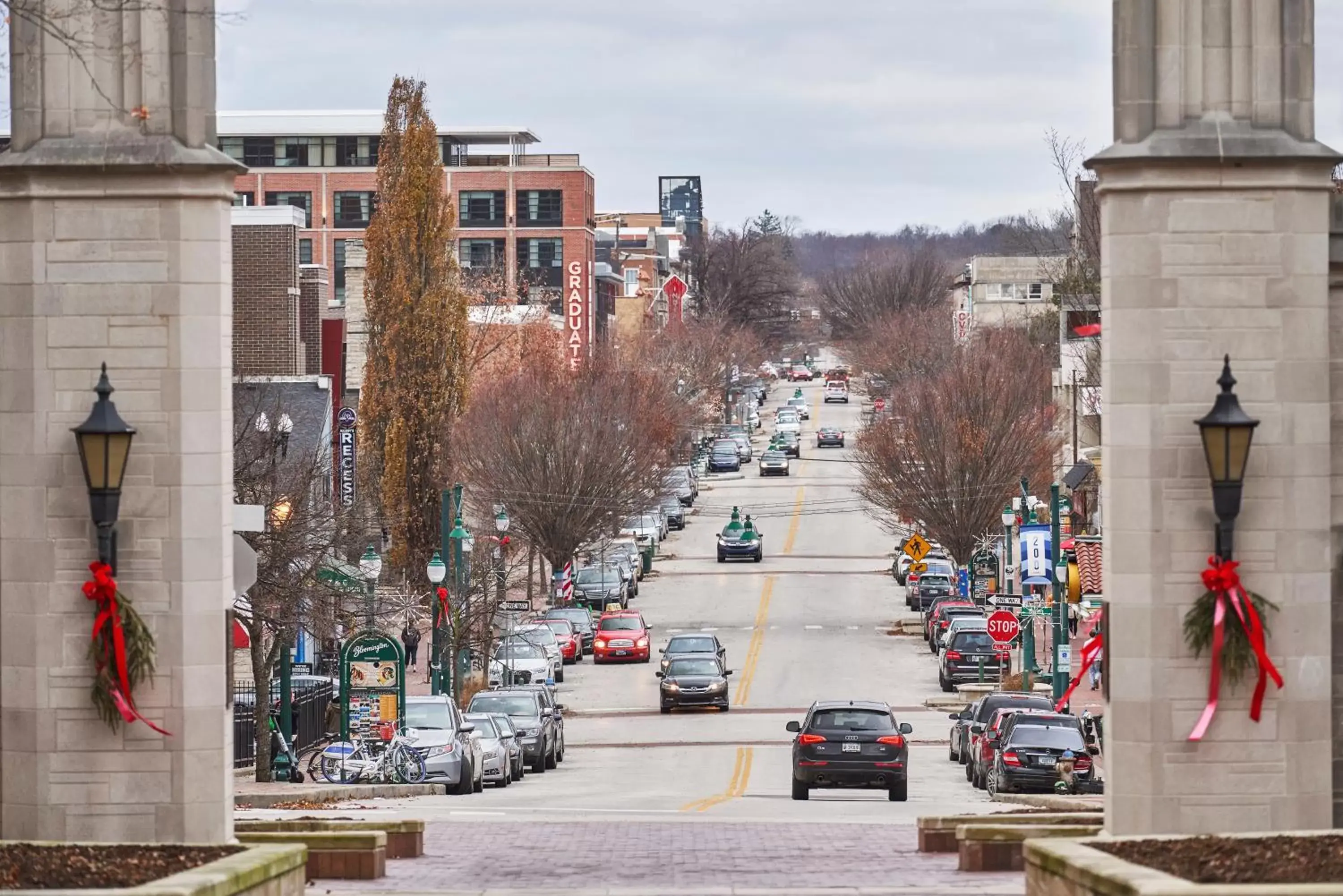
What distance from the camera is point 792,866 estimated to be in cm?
1911

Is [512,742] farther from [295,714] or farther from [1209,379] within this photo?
[1209,379]

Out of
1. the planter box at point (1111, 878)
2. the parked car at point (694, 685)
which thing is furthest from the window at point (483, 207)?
the planter box at point (1111, 878)

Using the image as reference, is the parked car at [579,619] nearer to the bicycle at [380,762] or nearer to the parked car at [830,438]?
the bicycle at [380,762]

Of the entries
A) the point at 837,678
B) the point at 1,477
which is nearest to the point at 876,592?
the point at 837,678

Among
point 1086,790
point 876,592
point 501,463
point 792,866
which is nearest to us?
point 792,866

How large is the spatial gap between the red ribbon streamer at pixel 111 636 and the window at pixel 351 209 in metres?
112

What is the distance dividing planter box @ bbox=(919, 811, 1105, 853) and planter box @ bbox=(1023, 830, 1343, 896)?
297 cm

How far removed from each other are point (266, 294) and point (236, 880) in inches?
2047

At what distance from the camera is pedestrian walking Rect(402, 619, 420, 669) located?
179 feet

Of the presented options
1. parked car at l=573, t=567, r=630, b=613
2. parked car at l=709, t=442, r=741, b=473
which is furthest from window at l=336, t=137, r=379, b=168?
parked car at l=573, t=567, r=630, b=613

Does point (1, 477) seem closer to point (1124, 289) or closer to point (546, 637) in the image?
point (1124, 289)

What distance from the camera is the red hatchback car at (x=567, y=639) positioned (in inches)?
2334

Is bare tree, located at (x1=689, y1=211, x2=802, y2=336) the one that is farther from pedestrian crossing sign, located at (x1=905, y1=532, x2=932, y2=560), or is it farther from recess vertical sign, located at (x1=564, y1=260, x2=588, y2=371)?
pedestrian crossing sign, located at (x1=905, y1=532, x2=932, y2=560)

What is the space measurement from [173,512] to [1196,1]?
824cm
